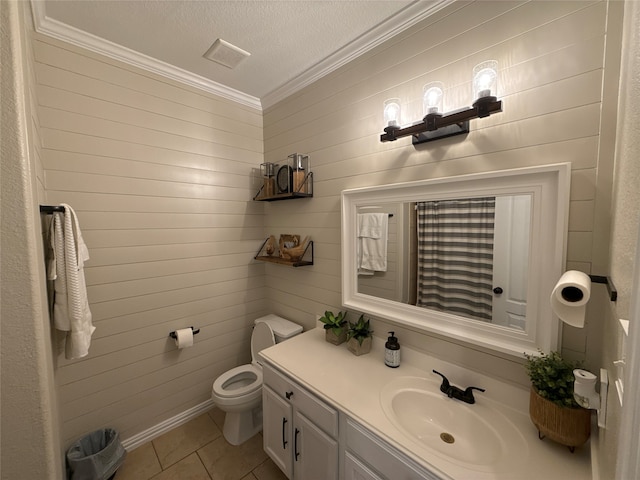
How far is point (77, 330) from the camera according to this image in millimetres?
1186

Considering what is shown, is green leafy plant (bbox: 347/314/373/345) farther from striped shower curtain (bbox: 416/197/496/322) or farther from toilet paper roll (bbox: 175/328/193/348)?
toilet paper roll (bbox: 175/328/193/348)

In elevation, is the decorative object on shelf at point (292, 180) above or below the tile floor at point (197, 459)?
above

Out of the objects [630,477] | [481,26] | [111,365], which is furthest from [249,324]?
[481,26]

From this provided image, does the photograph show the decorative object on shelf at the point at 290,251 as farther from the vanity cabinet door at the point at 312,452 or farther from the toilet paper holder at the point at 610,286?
the toilet paper holder at the point at 610,286

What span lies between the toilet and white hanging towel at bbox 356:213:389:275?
2.64 ft

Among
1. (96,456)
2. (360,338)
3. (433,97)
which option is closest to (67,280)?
(96,456)

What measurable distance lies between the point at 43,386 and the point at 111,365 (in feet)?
3.59

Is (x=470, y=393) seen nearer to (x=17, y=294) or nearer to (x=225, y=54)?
(x=17, y=294)

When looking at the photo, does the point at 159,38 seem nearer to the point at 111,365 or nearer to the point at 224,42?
the point at 224,42

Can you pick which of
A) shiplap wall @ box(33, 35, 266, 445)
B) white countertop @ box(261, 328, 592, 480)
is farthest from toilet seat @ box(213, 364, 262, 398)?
white countertop @ box(261, 328, 592, 480)

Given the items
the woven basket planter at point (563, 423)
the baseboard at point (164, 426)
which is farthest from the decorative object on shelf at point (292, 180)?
the baseboard at point (164, 426)

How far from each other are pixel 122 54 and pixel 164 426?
8.44ft

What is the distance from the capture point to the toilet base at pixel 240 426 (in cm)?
180

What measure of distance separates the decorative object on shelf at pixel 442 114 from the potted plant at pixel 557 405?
97 cm
